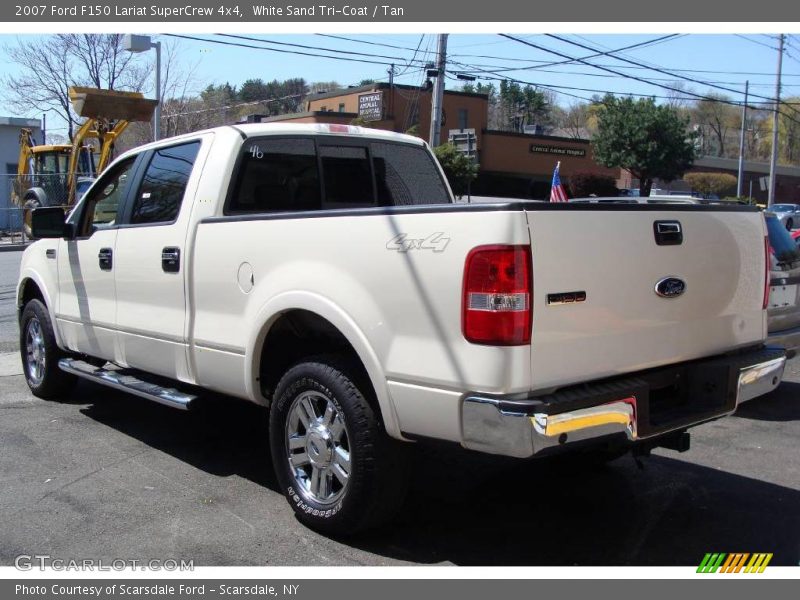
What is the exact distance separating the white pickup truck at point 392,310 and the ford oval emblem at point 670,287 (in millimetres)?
32

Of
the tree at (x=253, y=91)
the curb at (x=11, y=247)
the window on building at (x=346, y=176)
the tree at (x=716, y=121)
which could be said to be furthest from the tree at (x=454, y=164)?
the tree at (x=716, y=121)

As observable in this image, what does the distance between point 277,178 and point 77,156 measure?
23928 mm

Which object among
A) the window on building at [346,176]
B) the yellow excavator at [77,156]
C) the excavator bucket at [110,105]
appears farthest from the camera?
the yellow excavator at [77,156]

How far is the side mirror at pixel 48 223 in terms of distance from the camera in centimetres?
621

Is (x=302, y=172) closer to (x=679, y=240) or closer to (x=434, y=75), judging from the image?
(x=679, y=240)

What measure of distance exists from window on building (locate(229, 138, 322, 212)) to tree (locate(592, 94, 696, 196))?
46449mm

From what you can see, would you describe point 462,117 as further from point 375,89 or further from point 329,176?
point 329,176

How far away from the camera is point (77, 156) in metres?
26.8

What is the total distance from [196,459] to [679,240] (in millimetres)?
3494

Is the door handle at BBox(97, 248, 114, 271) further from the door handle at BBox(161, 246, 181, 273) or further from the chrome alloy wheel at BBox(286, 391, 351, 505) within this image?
the chrome alloy wheel at BBox(286, 391, 351, 505)

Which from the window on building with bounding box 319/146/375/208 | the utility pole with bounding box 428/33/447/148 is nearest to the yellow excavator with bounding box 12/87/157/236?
the utility pole with bounding box 428/33/447/148

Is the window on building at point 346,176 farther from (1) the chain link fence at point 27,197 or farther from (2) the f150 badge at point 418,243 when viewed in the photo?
(1) the chain link fence at point 27,197

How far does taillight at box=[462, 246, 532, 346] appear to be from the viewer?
332 cm

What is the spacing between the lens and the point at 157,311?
5277 millimetres
